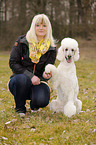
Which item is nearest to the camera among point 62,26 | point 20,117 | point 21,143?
point 21,143

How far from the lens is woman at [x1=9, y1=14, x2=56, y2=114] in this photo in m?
3.66

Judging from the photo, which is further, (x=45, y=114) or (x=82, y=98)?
(x=82, y=98)

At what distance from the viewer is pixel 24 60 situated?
382cm

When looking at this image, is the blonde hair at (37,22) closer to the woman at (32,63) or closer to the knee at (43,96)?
the woman at (32,63)

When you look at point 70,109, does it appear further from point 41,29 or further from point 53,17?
point 53,17

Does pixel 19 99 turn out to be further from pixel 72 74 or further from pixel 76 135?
pixel 76 135

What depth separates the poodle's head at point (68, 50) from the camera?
10.9 feet

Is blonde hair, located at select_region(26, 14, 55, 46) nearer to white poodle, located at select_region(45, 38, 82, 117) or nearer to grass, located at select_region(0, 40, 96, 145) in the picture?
white poodle, located at select_region(45, 38, 82, 117)

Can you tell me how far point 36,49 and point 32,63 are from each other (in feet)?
0.87

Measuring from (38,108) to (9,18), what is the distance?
23.0 m

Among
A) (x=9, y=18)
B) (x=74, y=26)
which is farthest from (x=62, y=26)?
(x=9, y=18)

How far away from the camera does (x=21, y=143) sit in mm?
2738

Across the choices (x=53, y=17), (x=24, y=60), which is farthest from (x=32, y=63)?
(x=53, y=17)

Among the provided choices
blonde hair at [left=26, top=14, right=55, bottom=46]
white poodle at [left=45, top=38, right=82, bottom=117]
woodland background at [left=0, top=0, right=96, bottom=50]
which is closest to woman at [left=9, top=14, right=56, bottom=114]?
blonde hair at [left=26, top=14, right=55, bottom=46]
